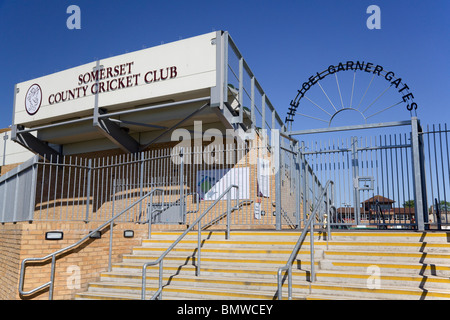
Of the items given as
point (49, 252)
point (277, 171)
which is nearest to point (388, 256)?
point (277, 171)

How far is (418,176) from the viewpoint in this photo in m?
8.41

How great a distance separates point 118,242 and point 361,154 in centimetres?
562

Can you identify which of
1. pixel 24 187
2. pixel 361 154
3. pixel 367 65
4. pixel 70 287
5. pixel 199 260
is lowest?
pixel 70 287

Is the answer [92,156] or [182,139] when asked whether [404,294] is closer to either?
[182,139]

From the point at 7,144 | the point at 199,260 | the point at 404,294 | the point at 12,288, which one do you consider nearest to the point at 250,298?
the point at 199,260

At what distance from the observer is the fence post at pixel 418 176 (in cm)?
816

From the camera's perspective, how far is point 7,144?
71.7 ft

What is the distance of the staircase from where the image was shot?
611 centimetres

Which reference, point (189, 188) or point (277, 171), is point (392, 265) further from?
point (189, 188)

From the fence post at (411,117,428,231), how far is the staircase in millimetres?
831

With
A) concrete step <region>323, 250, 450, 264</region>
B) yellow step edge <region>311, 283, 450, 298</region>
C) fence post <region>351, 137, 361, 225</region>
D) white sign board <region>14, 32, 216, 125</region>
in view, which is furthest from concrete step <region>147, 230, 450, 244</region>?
white sign board <region>14, 32, 216, 125</region>

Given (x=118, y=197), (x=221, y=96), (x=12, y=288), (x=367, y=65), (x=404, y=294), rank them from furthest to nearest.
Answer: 1. (x=367, y=65)
2. (x=118, y=197)
3. (x=221, y=96)
4. (x=12, y=288)
5. (x=404, y=294)

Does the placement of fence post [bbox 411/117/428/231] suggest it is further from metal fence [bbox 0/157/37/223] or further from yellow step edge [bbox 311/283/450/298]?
metal fence [bbox 0/157/37/223]

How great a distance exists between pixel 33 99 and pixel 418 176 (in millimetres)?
14215
